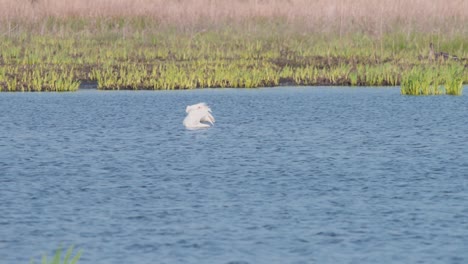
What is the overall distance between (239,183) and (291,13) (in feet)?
75.5

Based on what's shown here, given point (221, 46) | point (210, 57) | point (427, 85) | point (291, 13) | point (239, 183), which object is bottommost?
point (239, 183)

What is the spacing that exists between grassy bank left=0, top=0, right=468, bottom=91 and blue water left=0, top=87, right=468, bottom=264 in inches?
173

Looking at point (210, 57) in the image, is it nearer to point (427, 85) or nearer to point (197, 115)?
point (427, 85)

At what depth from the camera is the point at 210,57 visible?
3102 centimetres

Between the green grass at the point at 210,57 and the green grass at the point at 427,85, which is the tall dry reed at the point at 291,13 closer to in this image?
the green grass at the point at 210,57

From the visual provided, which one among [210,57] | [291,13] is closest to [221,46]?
[210,57]

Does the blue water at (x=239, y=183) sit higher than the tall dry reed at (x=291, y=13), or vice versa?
the tall dry reed at (x=291, y=13)

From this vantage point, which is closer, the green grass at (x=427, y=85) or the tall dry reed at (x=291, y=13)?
the green grass at (x=427, y=85)

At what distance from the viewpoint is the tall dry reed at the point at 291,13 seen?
33.6 m

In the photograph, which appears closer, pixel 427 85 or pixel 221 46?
pixel 427 85

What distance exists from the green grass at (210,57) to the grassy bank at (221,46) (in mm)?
29

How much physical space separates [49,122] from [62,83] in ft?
20.8

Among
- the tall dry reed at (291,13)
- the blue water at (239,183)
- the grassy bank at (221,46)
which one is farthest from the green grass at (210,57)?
the blue water at (239,183)

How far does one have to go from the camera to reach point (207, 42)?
109ft
